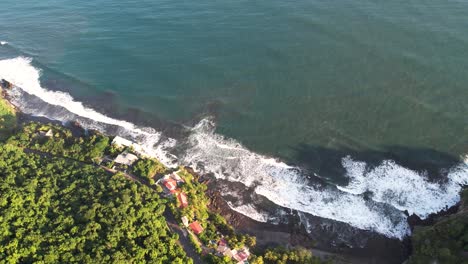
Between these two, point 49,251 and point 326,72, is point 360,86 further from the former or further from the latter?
point 49,251

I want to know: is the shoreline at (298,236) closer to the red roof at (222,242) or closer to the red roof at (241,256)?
the red roof at (241,256)

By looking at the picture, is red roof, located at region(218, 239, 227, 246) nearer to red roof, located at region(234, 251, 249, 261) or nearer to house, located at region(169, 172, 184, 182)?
red roof, located at region(234, 251, 249, 261)

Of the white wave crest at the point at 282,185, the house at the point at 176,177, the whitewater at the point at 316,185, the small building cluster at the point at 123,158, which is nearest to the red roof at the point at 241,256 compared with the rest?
the whitewater at the point at 316,185

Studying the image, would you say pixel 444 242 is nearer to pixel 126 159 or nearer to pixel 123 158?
pixel 126 159

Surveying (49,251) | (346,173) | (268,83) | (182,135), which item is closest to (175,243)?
(49,251)

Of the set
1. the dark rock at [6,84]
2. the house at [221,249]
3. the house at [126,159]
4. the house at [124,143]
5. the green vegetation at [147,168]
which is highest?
the dark rock at [6,84]

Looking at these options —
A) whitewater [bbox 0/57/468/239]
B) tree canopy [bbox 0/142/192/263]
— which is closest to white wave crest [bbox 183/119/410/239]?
whitewater [bbox 0/57/468/239]
